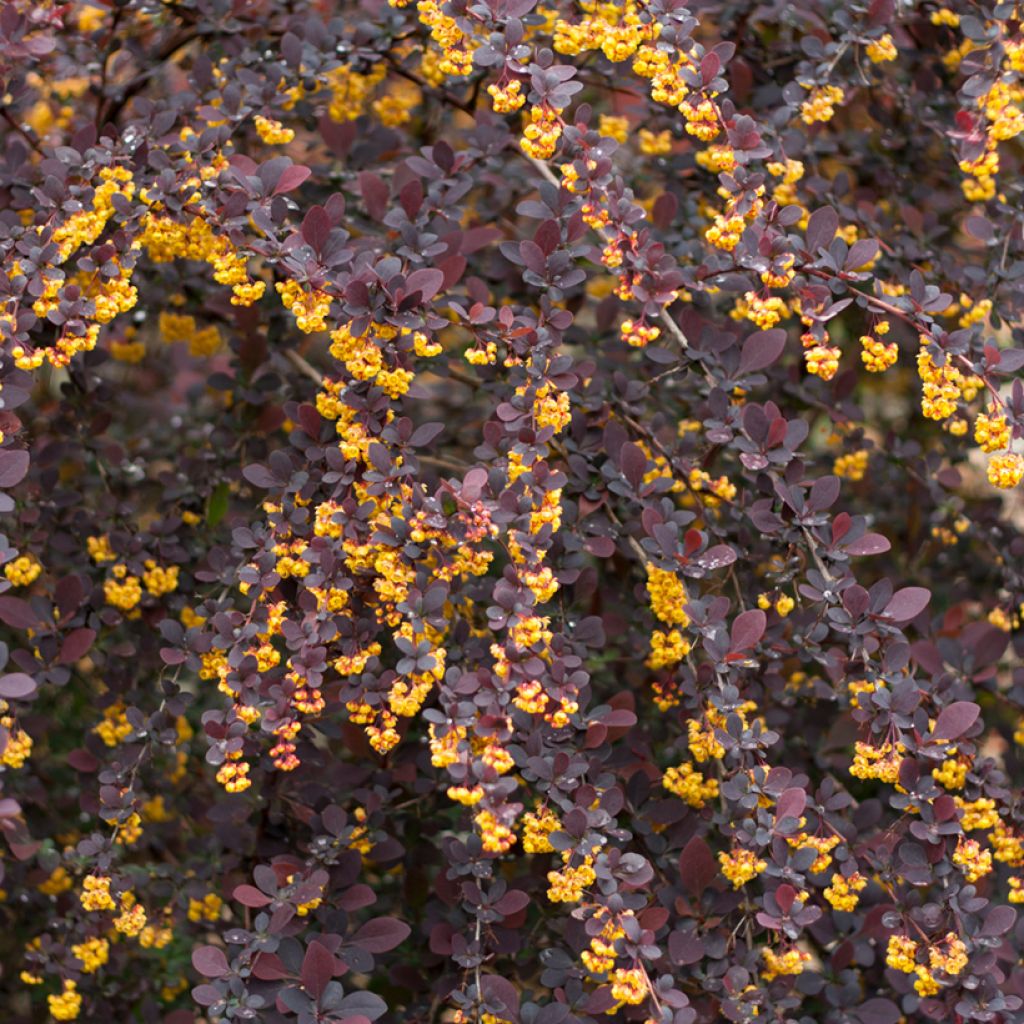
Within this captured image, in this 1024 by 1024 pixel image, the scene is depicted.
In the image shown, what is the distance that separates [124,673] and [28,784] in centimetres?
37

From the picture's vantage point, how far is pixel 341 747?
2.36m

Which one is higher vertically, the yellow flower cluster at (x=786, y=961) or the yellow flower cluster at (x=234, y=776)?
the yellow flower cluster at (x=234, y=776)

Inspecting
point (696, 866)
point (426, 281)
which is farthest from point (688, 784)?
point (426, 281)

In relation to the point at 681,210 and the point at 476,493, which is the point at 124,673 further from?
the point at 681,210

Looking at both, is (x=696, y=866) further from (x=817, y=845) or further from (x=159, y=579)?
(x=159, y=579)

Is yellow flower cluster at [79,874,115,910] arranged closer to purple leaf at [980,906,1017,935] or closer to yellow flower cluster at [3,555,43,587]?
yellow flower cluster at [3,555,43,587]

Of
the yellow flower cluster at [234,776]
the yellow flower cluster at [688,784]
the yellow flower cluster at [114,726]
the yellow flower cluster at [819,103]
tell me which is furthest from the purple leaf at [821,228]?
the yellow flower cluster at [114,726]

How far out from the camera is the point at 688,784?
1720mm

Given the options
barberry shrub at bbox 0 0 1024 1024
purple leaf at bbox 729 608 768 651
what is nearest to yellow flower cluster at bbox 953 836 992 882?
barberry shrub at bbox 0 0 1024 1024

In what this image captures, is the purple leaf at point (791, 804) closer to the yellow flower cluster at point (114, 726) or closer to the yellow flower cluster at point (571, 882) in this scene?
the yellow flower cluster at point (571, 882)

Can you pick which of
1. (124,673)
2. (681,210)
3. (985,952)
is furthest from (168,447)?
(985,952)

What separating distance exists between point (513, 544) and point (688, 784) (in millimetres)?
477

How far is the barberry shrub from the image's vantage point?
155cm

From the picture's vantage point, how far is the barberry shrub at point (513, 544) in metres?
1.55
